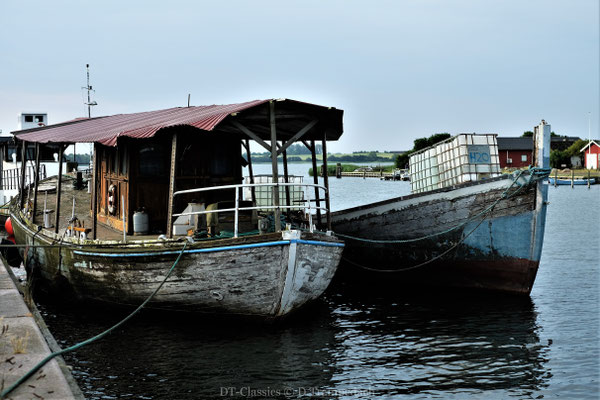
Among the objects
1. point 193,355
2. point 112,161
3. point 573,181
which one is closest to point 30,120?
point 112,161

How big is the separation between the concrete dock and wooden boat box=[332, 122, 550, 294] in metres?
8.75

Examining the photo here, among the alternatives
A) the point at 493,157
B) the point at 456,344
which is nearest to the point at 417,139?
the point at 493,157

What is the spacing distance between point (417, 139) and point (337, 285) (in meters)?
68.8

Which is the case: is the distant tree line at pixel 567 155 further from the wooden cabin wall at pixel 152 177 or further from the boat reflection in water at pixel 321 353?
the wooden cabin wall at pixel 152 177

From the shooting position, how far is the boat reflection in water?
9.46 meters

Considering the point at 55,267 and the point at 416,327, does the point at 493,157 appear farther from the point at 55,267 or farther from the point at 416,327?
the point at 55,267

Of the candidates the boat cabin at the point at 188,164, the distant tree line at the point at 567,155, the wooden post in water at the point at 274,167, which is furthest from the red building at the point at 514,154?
the wooden post in water at the point at 274,167

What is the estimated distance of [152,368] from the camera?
9938 millimetres

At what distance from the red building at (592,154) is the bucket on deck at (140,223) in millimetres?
76094

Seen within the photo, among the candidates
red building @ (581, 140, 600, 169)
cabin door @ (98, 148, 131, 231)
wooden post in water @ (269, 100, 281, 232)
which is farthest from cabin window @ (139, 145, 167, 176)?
red building @ (581, 140, 600, 169)

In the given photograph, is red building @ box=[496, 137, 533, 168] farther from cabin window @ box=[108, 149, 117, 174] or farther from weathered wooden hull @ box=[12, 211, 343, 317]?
weathered wooden hull @ box=[12, 211, 343, 317]

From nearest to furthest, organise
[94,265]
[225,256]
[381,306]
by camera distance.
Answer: [225,256] → [94,265] → [381,306]

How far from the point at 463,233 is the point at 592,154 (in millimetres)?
73181

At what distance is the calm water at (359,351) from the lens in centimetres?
941
